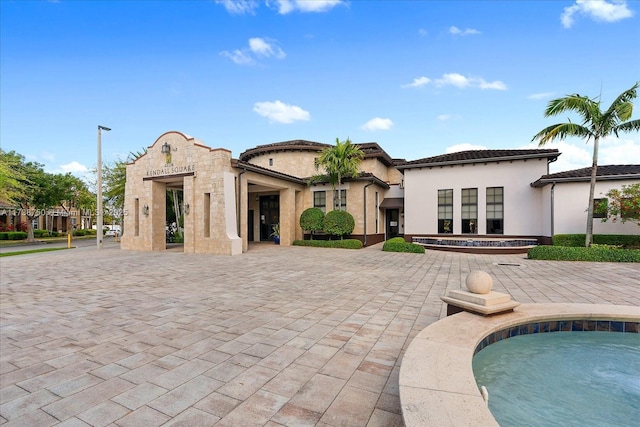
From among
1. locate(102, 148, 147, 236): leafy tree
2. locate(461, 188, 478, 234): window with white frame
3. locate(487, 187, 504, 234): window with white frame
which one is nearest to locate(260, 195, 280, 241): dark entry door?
locate(102, 148, 147, 236): leafy tree

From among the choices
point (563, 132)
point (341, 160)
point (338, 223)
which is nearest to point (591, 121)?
point (563, 132)

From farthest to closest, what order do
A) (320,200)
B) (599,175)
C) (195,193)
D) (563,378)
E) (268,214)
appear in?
1. (268,214)
2. (320,200)
3. (195,193)
4. (599,175)
5. (563,378)

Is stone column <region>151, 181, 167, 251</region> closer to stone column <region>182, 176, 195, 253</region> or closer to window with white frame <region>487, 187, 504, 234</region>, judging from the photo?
stone column <region>182, 176, 195, 253</region>

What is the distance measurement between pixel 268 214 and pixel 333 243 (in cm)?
741

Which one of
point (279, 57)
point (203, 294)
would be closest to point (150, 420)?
point (203, 294)

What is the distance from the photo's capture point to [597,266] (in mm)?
10000

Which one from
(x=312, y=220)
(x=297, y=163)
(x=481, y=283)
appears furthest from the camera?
(x=297, y=163)

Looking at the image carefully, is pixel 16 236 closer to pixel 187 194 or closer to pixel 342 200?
pixel 187 194

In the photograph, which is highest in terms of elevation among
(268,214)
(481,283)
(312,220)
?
(268,214)

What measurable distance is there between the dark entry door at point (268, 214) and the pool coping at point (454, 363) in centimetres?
1900

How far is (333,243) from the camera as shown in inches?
677

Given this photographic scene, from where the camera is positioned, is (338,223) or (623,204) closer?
(623,204)

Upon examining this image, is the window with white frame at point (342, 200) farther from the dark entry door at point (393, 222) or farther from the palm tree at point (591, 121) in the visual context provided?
the palm tree at point (591, 121)

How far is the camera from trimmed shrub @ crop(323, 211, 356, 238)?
1734 centimetres
